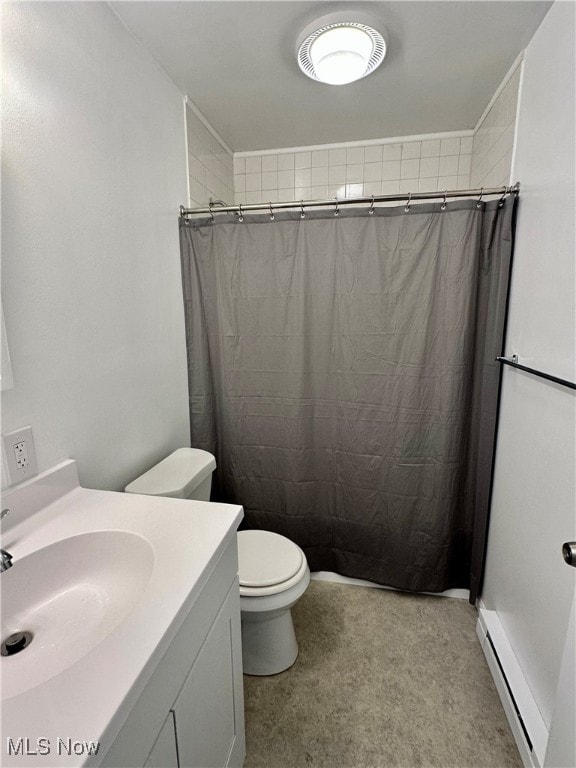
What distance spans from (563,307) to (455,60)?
115 cm

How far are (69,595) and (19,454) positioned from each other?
370 millimetres

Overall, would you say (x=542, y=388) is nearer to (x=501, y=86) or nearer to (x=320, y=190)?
(x=501, y=86)

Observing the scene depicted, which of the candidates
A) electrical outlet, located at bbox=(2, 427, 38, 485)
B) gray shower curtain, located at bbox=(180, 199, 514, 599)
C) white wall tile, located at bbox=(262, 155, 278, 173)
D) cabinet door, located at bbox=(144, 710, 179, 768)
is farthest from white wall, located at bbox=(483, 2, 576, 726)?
electrical outlet, located at bbox=(2, 427, 38, 485)

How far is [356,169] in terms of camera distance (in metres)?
2.25

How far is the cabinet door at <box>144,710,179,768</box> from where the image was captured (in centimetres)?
65

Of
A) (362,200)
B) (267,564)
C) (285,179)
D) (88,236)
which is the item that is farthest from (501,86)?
(267,564)

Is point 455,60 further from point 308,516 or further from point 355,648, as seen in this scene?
point 355,648

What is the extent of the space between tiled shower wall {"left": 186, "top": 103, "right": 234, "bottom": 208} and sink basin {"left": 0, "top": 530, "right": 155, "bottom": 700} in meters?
1.57

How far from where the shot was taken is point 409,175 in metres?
2.20

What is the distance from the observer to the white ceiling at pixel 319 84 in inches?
50.0

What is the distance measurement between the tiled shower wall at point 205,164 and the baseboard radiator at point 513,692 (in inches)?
90.7

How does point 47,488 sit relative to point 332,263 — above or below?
below

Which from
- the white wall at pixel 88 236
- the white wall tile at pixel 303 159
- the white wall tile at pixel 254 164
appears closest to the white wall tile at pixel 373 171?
the white wall tile at pixel 303 159

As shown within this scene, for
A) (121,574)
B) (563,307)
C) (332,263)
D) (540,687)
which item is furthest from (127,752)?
(332,263)
